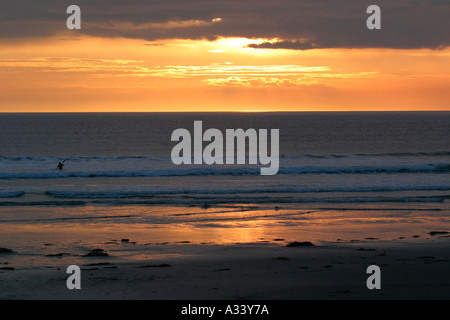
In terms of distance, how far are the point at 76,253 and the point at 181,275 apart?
358 cm

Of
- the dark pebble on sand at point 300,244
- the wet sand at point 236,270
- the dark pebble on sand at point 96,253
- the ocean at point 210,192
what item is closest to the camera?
the wet sand at point 236,270

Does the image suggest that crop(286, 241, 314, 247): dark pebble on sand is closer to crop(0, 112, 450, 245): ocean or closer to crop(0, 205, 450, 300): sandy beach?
crop(0, 205, 450, 300): sandy beach

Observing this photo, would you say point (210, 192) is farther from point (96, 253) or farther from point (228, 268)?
point (228, 268)

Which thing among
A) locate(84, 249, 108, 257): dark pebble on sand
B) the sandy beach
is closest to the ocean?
the sandy beach

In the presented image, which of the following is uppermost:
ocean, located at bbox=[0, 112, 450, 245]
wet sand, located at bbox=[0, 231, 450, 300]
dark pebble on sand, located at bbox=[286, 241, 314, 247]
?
ocean, located at bbox=[0, 112, 450, 245]

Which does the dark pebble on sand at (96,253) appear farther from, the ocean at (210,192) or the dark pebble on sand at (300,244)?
the dark pebble on sand at (300,244)

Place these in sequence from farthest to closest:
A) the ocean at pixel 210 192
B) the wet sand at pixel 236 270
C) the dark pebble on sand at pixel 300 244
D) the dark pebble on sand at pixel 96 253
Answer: the ocean at pixel 210 192 < the dark pebble on sand at pixel 300 244 < the dark pebble on sand at pixel 96 253 < the wet sand at pixel 236 270

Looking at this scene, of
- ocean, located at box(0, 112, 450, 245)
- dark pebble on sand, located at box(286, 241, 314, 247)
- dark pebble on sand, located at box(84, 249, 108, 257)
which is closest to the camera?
dark pebble on sand, located at box(84, 249, 108, 257)

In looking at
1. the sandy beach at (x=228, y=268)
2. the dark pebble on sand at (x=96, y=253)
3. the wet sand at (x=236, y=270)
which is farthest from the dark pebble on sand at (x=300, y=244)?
the dark pebble on sand at (x=96, y=253)

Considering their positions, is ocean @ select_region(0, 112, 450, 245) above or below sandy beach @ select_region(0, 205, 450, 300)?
above
